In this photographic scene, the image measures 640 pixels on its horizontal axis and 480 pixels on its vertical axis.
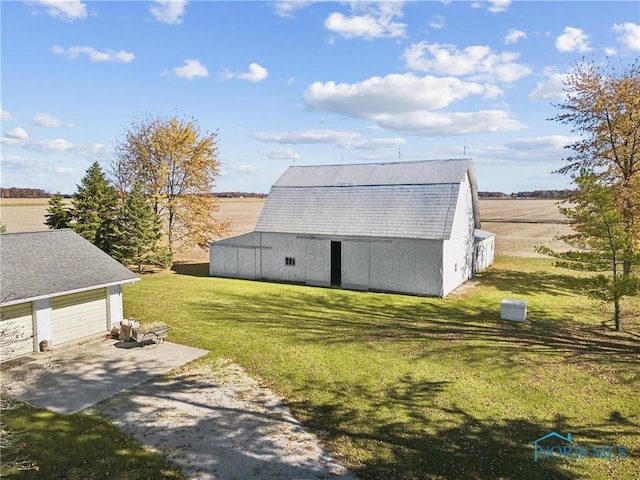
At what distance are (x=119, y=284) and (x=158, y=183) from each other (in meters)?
19.2

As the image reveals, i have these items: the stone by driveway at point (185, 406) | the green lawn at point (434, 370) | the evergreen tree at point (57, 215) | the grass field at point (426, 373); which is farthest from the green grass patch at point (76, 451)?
the evergreen tree at point (57, 215)

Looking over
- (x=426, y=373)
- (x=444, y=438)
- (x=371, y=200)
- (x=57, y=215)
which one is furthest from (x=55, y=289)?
(x=371, y=200)

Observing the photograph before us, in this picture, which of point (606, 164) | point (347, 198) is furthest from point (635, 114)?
point (347, 198)

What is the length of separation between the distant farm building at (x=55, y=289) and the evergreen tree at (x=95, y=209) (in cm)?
1164

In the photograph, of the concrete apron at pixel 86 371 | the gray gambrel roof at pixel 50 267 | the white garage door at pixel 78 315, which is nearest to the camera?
the concrete apron at pixel 86 371

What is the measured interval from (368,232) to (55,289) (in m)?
16.5

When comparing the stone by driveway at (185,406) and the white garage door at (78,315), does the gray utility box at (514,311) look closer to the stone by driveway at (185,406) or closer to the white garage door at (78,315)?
the stone by driveway at (185,406)

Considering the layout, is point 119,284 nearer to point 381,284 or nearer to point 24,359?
point 24,359

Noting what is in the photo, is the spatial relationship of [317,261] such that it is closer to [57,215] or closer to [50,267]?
[50,267]

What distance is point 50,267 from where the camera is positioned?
1584 centimetres

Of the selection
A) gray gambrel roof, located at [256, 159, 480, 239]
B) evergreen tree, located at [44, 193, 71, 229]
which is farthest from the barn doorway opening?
evergreen tree, located at [44, 193, 71, 229]

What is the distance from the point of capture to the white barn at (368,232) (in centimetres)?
2420

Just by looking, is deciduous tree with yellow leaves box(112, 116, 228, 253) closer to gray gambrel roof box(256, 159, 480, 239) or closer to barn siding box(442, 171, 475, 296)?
gray gambrel roof box(256, 159, 480, 239)

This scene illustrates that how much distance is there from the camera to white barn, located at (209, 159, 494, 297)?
2420cm
